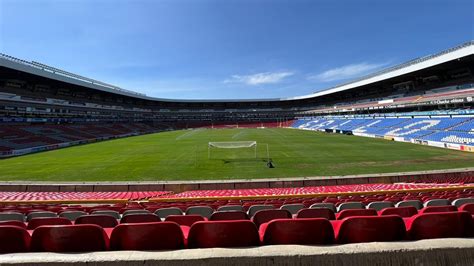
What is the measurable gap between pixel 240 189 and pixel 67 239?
1322 centimetres

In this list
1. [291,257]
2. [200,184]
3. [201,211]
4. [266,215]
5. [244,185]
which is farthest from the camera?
[200,184]

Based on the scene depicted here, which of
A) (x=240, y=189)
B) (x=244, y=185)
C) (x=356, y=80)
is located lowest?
(x=240, y=189)

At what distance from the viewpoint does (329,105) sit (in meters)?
98.1

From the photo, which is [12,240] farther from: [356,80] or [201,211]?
[356,80]

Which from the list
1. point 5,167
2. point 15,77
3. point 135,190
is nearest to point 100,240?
point 135,190

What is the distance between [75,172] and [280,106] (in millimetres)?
102799

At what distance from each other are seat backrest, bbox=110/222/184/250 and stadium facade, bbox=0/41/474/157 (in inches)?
1430

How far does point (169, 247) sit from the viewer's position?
2.60 m

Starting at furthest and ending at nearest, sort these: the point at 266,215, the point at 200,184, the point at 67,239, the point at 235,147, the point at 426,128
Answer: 1. the point at 426,128
2. the point at 235,147
3. the point at 200,184
4. the point at 266,215
5. the point at 67,239

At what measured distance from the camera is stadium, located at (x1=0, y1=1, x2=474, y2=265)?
88.3 inches

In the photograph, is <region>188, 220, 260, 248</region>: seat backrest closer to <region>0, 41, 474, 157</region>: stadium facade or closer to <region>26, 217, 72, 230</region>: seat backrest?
<region>26, 217, 72, 230</region>: seat backrest

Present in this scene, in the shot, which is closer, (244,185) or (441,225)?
(441,225)

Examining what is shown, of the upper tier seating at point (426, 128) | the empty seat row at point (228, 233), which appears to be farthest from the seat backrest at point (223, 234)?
the upper tier seating at point (426, 128)

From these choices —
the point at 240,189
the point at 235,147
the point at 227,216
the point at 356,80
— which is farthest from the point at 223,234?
the point at 356,80
